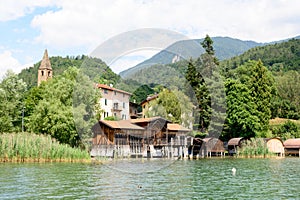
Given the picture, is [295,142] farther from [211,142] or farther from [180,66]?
[180,66]

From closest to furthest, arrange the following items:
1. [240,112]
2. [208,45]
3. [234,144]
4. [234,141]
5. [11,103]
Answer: [11,103] < [234,144] < [234,141] < [240,112] < [208,45]

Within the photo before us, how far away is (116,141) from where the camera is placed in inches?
1427

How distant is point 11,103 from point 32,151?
16850 millimetres

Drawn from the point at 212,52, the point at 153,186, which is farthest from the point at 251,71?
the point at 153,186

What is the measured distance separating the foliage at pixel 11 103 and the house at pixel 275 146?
2843cm

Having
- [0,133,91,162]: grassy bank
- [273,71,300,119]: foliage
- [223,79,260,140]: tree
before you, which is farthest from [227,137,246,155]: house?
[273,71,300,119]: foliage

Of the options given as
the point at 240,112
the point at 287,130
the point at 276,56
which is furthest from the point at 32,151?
the point at 276,56

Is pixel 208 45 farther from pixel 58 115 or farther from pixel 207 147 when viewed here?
pixel 58 115

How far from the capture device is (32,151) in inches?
1143

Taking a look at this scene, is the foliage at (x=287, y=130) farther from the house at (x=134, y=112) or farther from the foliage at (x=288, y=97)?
the house at (x=134, y=112)

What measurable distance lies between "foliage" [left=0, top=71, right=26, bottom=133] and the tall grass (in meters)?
25.0

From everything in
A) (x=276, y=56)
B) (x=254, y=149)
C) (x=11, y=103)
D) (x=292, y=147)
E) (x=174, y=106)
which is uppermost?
(x=276, y=56)

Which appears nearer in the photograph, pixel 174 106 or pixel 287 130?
pixel 174 106

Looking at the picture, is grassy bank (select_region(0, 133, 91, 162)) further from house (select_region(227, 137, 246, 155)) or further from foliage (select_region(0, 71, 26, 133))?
house (select_region(227, 137, 246, 155))
